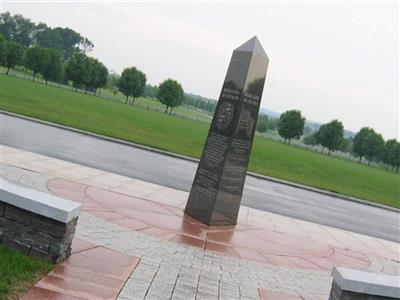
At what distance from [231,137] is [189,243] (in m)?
2.25

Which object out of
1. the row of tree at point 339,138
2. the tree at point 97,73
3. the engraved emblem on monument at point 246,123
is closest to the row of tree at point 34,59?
the tree at point 97,73

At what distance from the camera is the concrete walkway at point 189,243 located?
217 inches

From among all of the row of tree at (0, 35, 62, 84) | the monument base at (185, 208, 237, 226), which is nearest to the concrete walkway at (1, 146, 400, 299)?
the monument base at (185, 208, 237, 226)

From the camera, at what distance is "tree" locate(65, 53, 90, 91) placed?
79.1 m

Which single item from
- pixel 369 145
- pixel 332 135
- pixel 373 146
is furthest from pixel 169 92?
pixel 373 146

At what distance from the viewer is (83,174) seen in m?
11.1

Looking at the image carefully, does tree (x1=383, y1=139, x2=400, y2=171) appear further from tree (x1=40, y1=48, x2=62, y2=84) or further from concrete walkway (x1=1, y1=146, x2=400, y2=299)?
concrete walkway (x1=1, y1=146, x2=400, y2=299)

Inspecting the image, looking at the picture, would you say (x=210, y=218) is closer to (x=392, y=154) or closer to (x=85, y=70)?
(x=85, y=70)

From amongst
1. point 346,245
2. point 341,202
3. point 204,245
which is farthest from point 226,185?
point 341,202

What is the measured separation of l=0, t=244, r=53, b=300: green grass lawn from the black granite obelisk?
428 centimetres

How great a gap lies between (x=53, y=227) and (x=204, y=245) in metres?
3.02

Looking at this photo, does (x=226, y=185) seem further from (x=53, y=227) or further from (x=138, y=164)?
(x=138, y=164)

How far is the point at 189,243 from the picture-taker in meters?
7.29

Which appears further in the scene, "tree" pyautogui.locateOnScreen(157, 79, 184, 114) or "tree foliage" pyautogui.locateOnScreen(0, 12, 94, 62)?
"tree foliage" pyautogui.locateOnScreen(0, 12, 94, 62)
